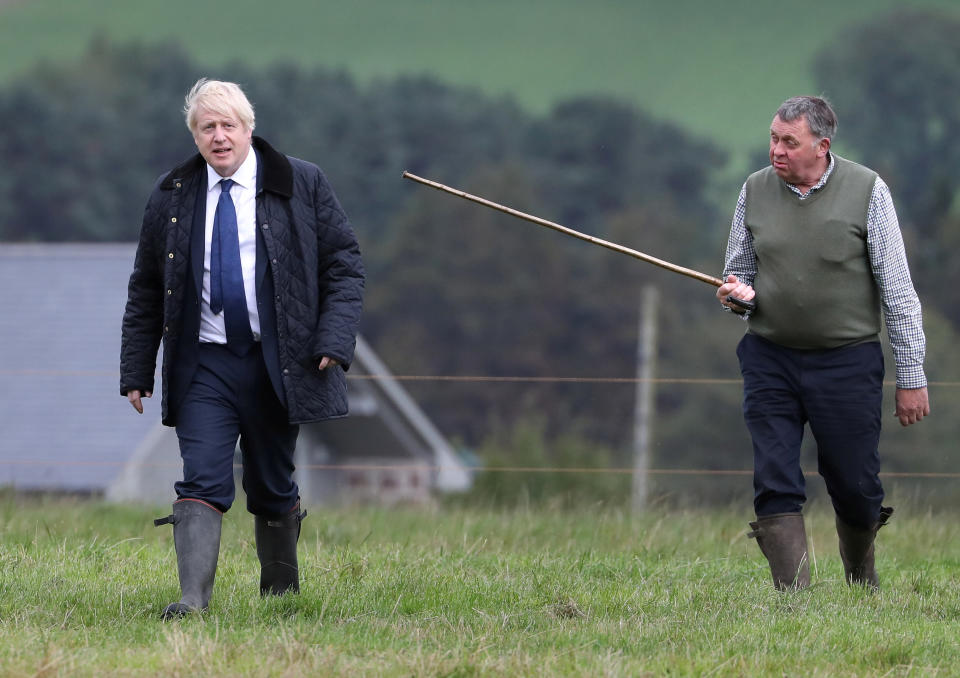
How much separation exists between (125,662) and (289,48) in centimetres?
9183

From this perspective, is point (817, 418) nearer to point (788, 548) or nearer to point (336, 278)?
point (788, 548)

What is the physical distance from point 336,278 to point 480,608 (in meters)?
1.27

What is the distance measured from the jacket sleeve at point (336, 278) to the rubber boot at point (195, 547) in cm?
67

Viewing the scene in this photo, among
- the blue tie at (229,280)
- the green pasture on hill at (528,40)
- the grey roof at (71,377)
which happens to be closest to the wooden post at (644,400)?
the blue tie at (229,280)

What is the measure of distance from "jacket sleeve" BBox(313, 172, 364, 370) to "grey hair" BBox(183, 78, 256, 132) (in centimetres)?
38

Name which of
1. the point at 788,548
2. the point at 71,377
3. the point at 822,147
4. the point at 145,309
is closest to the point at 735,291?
the point at 822,147

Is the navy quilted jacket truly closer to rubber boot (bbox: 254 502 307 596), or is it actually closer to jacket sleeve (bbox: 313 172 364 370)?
jacket sleeve (bbox: 313 172 364 370)

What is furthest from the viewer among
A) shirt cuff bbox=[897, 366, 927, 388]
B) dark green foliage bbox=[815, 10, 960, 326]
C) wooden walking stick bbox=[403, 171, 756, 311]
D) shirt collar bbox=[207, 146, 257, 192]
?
dark green foliage bbox=[815, 10, 960, 326]

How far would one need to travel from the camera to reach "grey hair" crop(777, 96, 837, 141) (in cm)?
586

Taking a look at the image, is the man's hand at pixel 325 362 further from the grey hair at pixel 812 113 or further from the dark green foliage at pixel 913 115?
the dark green foliage at pixel 913 115

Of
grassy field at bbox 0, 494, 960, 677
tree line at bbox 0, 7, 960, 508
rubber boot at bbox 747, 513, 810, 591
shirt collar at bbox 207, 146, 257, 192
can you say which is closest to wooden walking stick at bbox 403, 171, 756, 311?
shirt collar at bbox 207, 146, 257, 192

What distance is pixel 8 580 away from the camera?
19.2 ft

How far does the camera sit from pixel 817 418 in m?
5.94

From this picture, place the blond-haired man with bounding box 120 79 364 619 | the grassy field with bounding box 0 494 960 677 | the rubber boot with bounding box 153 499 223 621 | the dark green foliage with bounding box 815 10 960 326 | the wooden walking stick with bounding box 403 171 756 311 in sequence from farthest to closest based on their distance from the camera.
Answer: the dark green foliage with bounding box 815 10 960 326 → the wooden walking stick with bounding box 403 171 756 311 → the blond-haired man with bounding box 120 79 364 619 → the rubber boot with bounding box 153 499 223 621 → the grassy field with bounding box 0 494 960 677
